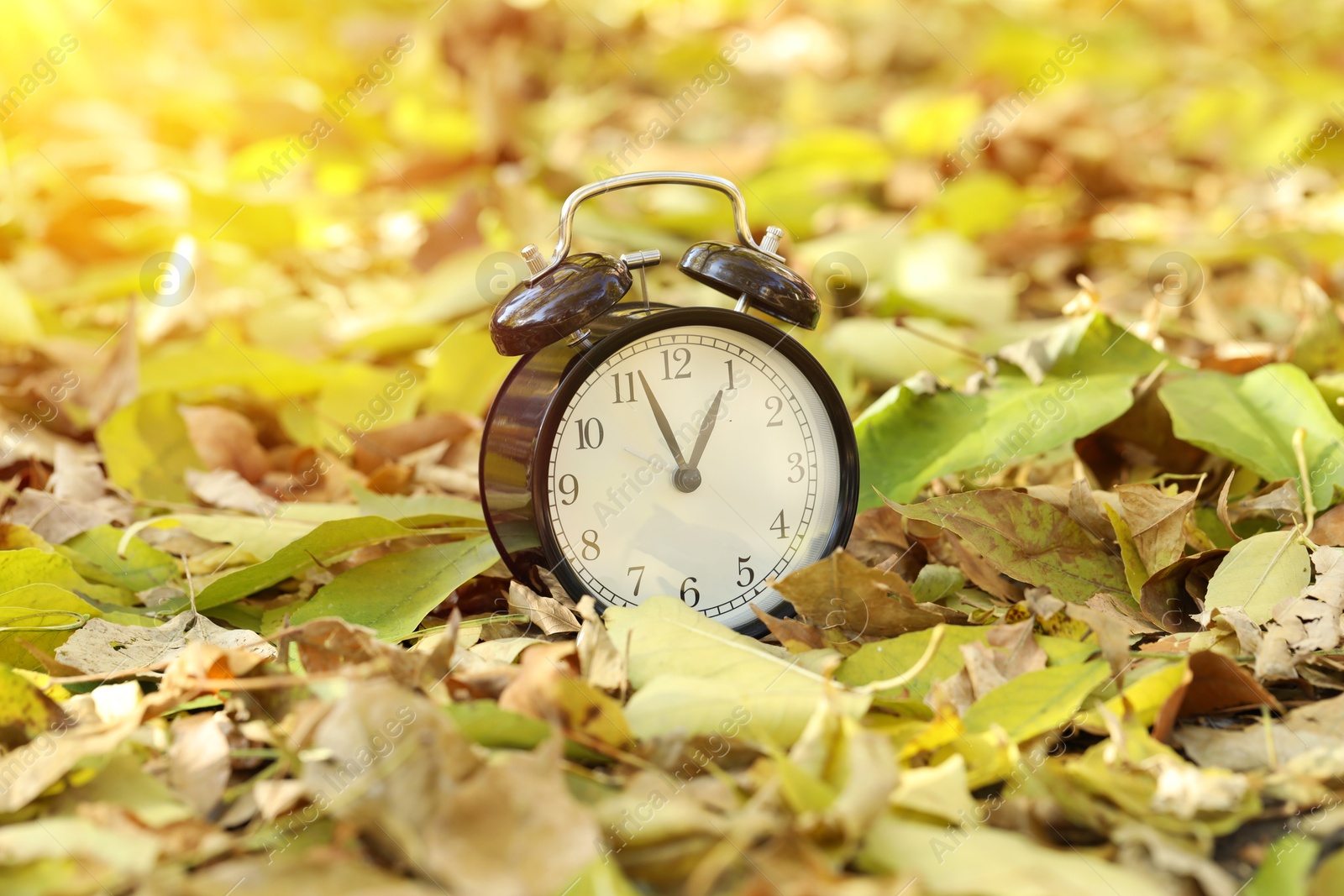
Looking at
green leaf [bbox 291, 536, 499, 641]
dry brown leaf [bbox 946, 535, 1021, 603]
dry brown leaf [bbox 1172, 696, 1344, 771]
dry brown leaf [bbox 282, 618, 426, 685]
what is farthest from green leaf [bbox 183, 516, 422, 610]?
dry brown leaf [bbox 1172, 696, 1344, 771]

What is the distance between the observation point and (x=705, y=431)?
1373 mm

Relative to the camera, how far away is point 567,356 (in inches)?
52.4

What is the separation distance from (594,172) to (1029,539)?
7.07 ft

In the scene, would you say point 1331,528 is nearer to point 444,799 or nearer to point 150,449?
point 444,799

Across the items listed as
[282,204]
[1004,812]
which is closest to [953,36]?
[282,204]

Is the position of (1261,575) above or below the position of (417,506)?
below

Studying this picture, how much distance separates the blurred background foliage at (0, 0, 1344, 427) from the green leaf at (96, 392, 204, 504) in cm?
17

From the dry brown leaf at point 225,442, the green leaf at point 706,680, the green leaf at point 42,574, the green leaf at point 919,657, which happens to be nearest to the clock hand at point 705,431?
the green leaf at point 706,680

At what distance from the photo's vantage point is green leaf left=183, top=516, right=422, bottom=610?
1.38 meters

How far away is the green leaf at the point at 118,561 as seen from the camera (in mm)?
1508

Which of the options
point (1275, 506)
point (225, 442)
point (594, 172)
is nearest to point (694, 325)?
point (1275, 506)

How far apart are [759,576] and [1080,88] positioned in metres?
3.48

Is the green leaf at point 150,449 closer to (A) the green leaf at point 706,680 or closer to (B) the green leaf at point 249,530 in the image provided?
(B) the green leaf at point 249,530

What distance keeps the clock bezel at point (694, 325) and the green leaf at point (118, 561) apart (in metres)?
0.58
